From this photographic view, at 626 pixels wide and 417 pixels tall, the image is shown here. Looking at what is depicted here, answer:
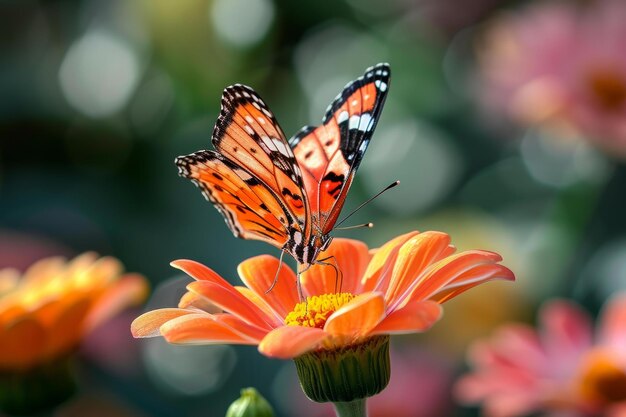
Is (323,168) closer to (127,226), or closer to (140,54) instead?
(127,226)

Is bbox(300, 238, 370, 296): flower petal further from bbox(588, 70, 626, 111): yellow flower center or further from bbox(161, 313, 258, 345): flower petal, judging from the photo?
bbox(588, 70, 626, 111): yellow flower center

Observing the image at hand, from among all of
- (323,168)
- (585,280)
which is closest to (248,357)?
(585,280)

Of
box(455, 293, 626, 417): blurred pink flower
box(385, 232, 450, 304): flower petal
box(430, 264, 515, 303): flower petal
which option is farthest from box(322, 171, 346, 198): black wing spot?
box(455, 293, 626, 417): blurred pink flower

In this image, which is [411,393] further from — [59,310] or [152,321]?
[152,321]

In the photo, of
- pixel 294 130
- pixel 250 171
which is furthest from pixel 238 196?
pixel 294 130

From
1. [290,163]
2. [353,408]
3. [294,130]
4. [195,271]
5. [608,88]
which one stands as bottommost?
[353,408]
